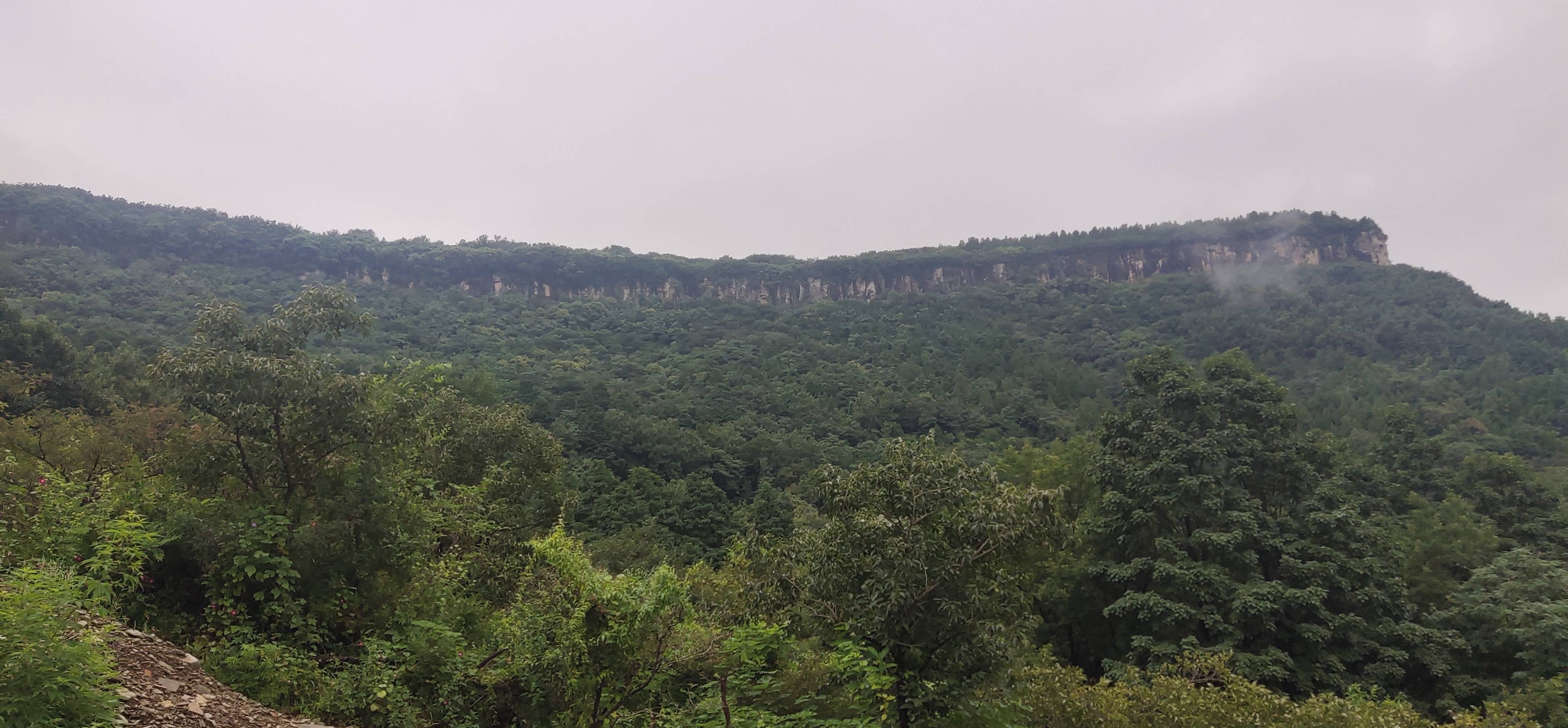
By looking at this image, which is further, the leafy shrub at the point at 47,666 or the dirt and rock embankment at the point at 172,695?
the dirt and rock embankment at the point at 172,695

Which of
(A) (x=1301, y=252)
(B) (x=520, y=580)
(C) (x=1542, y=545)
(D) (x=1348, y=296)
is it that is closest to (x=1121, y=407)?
(C) (x=1542, y=545)

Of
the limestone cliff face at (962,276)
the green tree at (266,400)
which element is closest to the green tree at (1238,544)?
the green tree at (266,400)

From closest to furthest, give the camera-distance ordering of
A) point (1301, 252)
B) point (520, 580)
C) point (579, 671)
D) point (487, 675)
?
point (579, 671) < point (487, 675) < point (520, 580) < point (1301, 252)

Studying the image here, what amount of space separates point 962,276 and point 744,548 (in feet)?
345

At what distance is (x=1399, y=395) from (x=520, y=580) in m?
62.0

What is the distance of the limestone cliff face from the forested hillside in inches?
2285

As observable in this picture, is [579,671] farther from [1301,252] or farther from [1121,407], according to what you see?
[1301,252]

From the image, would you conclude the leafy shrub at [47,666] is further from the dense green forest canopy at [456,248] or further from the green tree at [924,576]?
the dense green forest canopy at [456,248]

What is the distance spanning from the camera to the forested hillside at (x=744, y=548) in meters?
6.43

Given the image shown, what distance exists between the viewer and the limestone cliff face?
10081 cm

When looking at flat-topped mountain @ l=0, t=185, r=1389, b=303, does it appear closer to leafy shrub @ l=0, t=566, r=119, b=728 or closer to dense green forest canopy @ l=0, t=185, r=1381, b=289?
dense green forest canopy @ l=0, t=185, r=1381, b=289

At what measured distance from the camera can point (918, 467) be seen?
6742 millimetres

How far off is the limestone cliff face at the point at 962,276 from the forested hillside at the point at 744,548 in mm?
58050

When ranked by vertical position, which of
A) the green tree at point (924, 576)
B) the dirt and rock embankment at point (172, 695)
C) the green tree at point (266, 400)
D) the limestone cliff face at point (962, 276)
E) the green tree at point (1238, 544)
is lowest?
the green tree at point (1238, 544)
